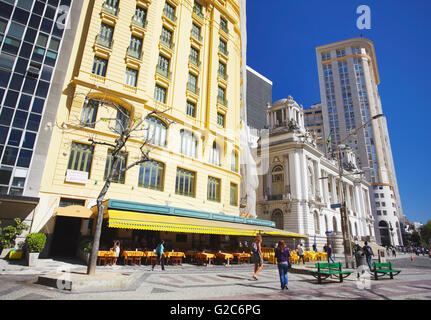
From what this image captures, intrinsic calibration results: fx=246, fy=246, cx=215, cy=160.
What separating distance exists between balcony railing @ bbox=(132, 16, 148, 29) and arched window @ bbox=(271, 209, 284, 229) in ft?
105

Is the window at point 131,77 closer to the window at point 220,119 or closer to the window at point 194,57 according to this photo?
the window at point 194,57

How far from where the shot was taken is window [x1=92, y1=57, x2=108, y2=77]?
1766 centimetres

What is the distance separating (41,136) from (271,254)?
18932 millimetres

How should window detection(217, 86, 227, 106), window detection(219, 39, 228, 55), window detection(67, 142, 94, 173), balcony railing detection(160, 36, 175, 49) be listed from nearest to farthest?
window detection(67, 142, 94, 173) → balcony railing detection(160, 36, 175, 49) → window detection(217, 86, 227, 106) → window detection(219, 39, 228, 55)

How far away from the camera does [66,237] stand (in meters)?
16.1

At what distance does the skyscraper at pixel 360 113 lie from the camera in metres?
80.2

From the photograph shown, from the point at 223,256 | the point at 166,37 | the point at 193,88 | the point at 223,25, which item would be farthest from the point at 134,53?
the point at 223,256

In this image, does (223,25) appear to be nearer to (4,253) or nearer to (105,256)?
(105,256)

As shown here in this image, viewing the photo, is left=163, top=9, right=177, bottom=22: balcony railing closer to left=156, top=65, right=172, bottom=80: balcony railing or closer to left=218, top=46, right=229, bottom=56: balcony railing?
left=156, top=65, right=172, bottom=80: balcony railing

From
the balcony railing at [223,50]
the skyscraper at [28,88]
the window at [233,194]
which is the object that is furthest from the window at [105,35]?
the window at [233,194]

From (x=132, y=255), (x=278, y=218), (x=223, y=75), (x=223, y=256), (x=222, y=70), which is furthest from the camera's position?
(x=278, y=218)

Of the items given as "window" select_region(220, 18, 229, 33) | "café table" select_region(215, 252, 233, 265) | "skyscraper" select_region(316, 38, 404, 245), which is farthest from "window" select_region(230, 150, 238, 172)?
"skyscraper" select_region(316, 38, 404, 245)

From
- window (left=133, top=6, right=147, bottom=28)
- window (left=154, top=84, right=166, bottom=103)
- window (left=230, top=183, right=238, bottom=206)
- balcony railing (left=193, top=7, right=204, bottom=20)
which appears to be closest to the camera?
window (left=133, top=6, right=147, bottom=28)

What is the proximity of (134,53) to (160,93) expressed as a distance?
3.58m
